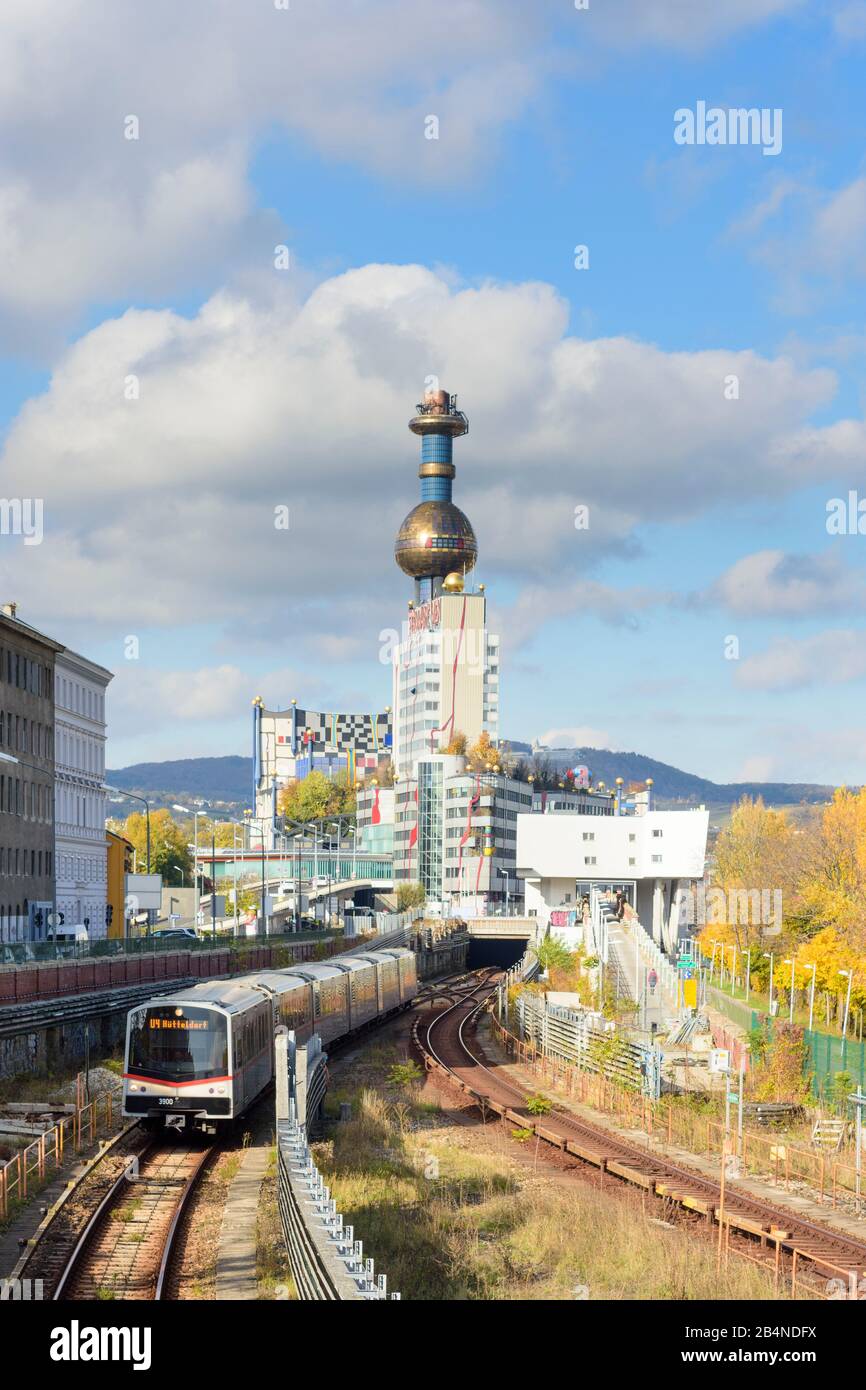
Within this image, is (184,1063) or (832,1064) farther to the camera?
(832,1064)

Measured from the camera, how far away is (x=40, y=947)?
164 feet

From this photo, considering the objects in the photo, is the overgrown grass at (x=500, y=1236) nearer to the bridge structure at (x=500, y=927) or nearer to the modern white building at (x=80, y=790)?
the modern white building at (x=80, y=790)

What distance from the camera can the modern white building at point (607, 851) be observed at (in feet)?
429

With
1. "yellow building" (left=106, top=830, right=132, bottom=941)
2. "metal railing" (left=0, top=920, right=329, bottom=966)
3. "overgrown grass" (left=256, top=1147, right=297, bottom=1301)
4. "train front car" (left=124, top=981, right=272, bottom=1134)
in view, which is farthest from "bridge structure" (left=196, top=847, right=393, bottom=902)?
"overgrown grass" (left=256, top=1147, right=297, bottom=1301)

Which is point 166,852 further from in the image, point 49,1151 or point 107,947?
point 49,1151

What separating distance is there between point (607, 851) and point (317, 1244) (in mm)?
115647

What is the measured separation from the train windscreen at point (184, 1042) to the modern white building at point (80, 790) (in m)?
53.9

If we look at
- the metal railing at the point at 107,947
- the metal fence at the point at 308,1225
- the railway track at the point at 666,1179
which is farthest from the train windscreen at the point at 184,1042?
the metal railing at the point at 107,947

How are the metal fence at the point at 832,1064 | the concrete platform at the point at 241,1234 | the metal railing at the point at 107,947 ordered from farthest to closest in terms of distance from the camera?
1. the metal railing at the point at 107,947
2. the metal fence at the point at 832,1064
3. the concrete platform at the point at 241,1234

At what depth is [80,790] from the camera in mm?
91312

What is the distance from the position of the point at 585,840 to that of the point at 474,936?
12673 mm

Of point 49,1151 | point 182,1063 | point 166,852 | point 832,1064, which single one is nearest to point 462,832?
point 166,852
